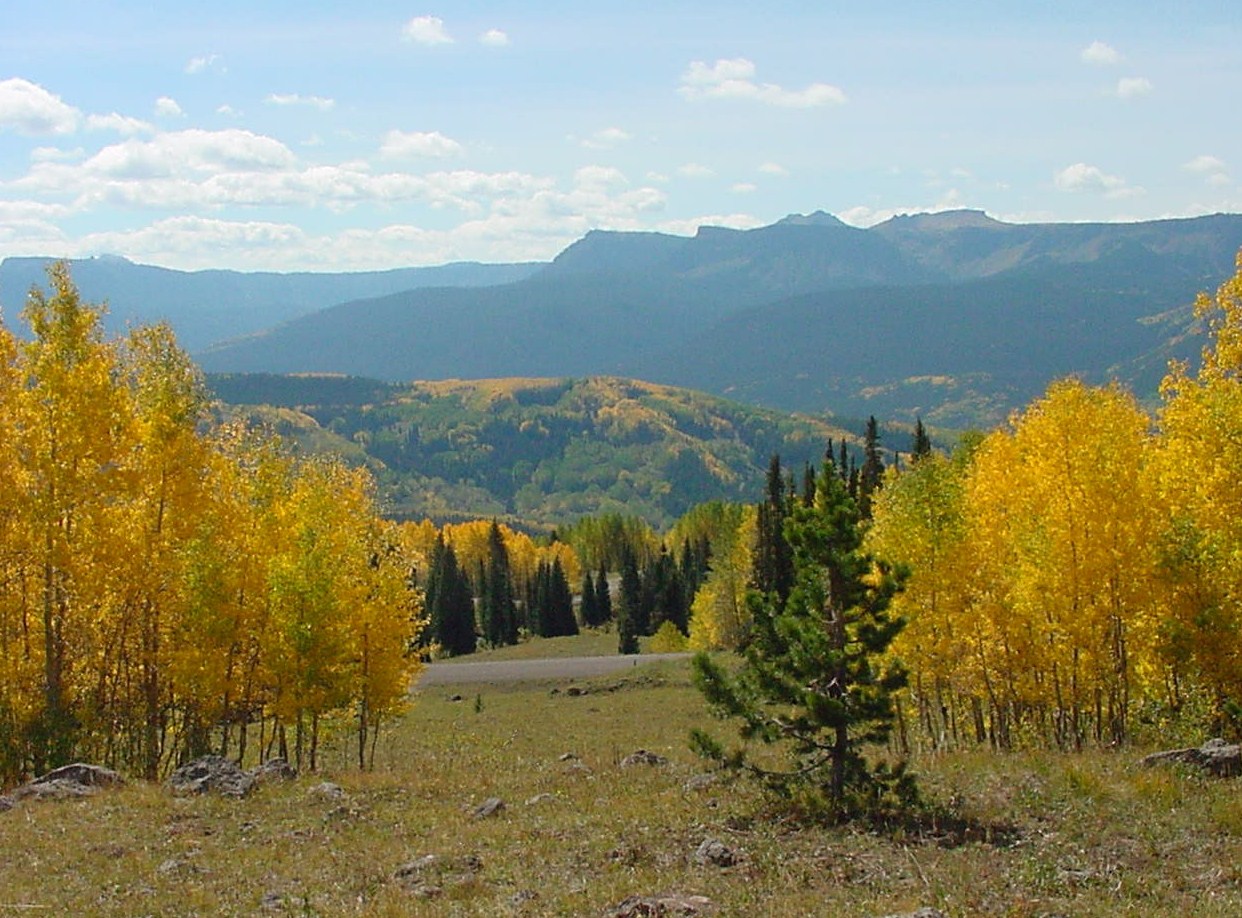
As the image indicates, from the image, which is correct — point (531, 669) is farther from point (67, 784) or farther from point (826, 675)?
point (826, 675)

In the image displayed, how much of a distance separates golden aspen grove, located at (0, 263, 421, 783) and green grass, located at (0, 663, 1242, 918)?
5.03m

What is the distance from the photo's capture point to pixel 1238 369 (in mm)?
24094

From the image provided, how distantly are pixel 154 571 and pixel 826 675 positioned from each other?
17.8 meters

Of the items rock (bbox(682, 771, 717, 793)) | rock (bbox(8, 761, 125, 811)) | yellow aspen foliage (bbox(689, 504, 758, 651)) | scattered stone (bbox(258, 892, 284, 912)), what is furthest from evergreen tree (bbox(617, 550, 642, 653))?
scattered stone (bbox(258, 892, 284, 912))

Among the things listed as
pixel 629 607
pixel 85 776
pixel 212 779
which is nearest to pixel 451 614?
pixel 629 607

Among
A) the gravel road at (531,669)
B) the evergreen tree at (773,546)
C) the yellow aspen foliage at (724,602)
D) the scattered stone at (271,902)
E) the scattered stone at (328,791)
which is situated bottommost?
the gravel road at (531,669)

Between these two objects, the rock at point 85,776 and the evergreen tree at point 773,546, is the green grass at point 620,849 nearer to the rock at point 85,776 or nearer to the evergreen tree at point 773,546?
the rock at point 85,776

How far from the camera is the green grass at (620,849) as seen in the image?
47.0ft

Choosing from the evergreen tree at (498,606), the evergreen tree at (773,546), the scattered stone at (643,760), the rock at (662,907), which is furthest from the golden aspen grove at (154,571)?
the evergreen tree at (498,606)

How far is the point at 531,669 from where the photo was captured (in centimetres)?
9500

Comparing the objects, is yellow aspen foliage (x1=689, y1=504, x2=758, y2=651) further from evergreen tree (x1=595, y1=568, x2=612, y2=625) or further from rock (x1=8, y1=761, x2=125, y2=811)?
rock (x1=8, y1=761, x2=125, y2=811)

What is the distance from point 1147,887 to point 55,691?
2414cm

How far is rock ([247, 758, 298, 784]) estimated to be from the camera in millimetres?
25094

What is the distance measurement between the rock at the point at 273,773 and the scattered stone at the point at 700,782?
9815 millimetres
